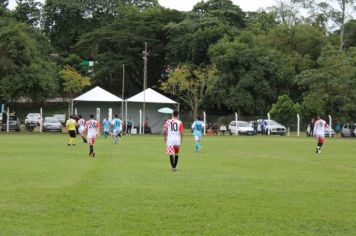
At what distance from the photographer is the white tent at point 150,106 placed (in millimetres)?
56062

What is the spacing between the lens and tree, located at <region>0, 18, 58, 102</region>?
51.5 metres

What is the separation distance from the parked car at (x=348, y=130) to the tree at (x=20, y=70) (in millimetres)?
26549

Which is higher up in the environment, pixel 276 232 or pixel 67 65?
pixel 67 65

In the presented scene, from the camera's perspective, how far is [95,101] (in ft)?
186

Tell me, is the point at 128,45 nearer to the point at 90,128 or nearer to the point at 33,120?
the point at 33,120

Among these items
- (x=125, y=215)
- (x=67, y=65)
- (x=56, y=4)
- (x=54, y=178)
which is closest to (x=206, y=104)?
(x=67, y=65)

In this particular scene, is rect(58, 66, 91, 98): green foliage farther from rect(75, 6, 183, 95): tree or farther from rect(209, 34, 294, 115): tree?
rect(209, 34, 294, 115): tree

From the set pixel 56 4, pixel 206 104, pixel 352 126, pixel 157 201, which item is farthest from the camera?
pixel 56 4

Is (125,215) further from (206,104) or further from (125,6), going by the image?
(125,6)

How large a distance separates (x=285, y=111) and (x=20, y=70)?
25.4 meters

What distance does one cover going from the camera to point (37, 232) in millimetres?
8625

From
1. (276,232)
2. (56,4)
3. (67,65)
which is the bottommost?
(276,232)

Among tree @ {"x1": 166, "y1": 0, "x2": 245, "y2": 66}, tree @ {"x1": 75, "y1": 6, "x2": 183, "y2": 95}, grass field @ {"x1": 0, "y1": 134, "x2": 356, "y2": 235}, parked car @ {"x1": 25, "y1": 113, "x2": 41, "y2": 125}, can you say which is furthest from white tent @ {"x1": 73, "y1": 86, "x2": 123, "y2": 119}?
grass field @ {"x1": 0, "y1": 134, "x2": 356, "y2": 235}

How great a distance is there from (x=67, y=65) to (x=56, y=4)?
11941 mm
